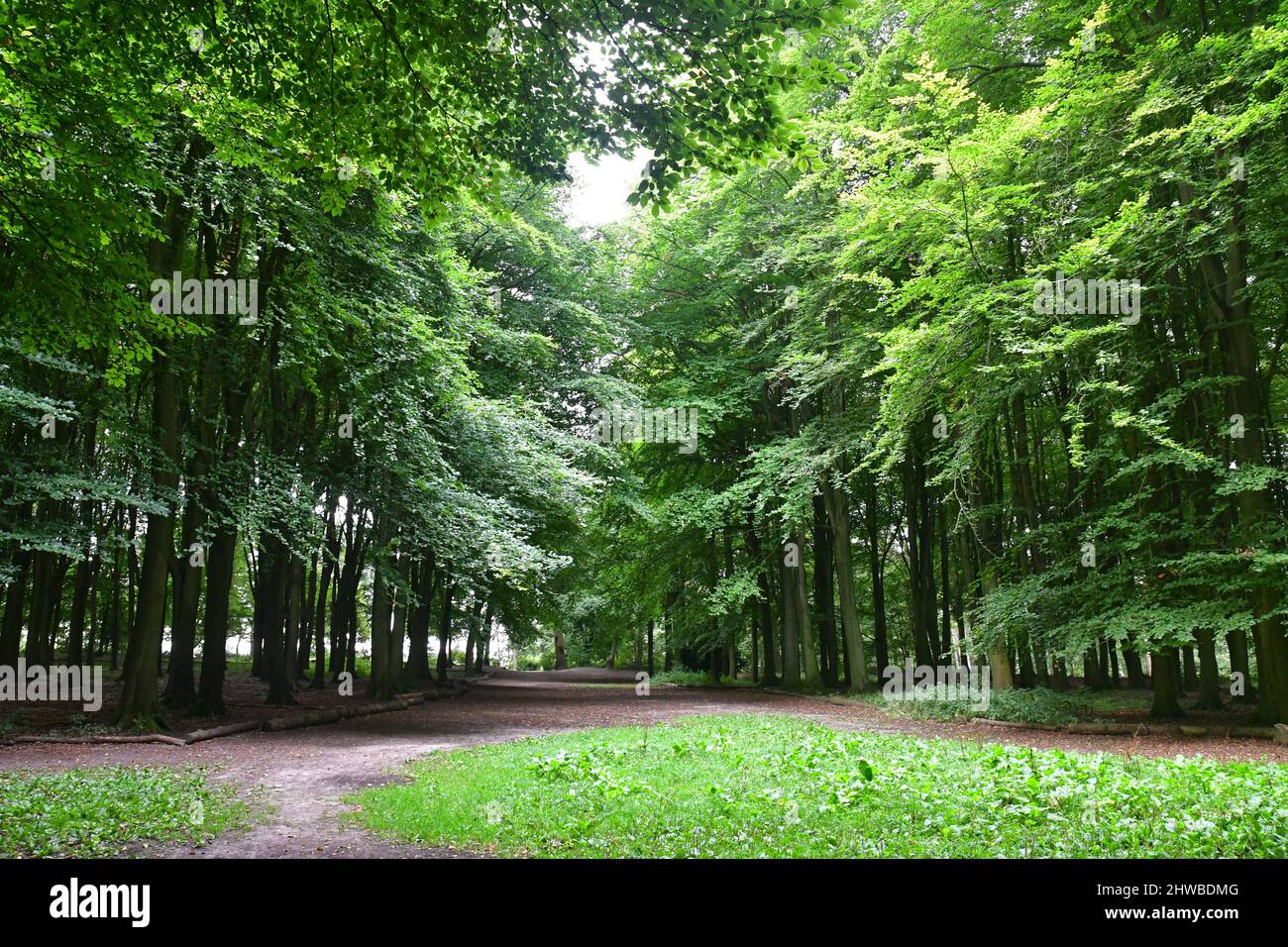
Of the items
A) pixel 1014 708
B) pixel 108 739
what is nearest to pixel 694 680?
pixel 1014 708

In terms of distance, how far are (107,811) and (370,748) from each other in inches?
218

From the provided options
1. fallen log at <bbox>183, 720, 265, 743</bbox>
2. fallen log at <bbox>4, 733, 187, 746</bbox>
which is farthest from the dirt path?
fallen log at <bbox>183, 720, 265, 743</bbox>

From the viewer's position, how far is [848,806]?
6.21 metres

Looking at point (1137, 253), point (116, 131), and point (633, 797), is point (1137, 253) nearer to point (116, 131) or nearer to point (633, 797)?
point (633, 797)

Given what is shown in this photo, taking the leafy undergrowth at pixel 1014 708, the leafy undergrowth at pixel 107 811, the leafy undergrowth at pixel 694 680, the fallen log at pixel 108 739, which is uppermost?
the leafy undergrowth at pixel 107 811

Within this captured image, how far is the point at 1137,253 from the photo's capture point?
11539 millimetres

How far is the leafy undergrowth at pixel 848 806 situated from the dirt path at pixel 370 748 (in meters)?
0.54

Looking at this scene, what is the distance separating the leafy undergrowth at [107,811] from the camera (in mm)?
5520

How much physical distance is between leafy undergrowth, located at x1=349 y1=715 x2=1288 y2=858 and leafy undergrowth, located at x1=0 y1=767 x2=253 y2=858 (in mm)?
1272

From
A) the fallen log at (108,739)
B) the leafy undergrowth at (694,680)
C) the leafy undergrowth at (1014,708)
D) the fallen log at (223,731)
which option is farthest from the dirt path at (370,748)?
the leafy undergrowth at (694,680)

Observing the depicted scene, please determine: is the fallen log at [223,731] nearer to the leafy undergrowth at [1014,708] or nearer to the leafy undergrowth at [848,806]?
the leafy undergrowth at [848,806]

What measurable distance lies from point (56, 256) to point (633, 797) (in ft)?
23.0

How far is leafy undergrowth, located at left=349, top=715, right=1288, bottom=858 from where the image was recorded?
502cm
